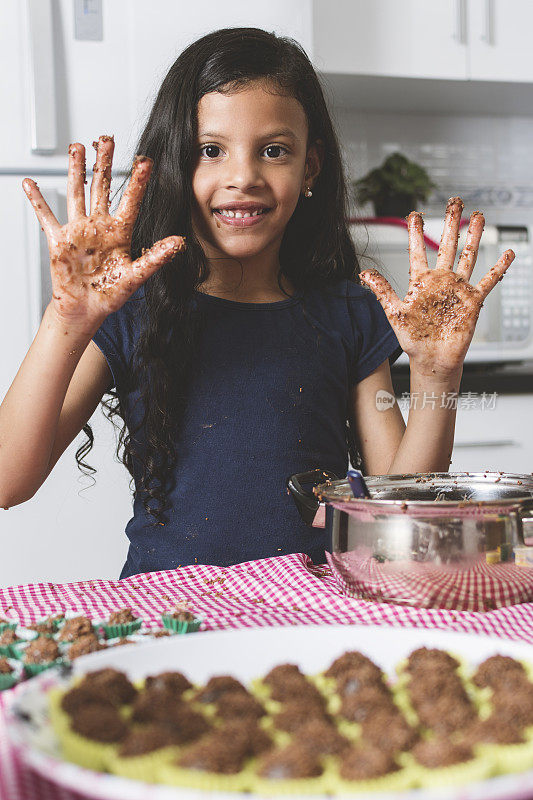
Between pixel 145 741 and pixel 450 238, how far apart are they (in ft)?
2.25

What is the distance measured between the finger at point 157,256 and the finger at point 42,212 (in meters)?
0.09

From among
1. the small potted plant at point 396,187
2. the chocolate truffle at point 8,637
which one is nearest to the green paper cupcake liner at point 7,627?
the chocolate truffle at point 8,637

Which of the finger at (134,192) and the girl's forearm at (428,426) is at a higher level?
the finger at (134,192)

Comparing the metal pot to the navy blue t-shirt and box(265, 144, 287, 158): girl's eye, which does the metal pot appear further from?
box(265, 144, 287, 158): girl's eye

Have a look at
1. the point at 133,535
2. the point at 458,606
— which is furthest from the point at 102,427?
the point at 458,606

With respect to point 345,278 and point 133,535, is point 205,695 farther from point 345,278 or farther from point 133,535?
point 345,278

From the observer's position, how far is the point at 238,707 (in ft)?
1.33

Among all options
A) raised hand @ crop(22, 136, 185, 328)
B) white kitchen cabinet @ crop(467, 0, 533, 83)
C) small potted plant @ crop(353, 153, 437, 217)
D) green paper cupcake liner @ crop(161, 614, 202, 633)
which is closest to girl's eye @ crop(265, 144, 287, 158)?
raised hand @ crop(22, 136, 185, 328)

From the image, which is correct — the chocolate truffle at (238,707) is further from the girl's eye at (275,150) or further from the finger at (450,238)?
the girl's eye at (275,150)

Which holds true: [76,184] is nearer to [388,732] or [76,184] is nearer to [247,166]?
[247,166]

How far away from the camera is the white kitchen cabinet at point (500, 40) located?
2295 millimetres

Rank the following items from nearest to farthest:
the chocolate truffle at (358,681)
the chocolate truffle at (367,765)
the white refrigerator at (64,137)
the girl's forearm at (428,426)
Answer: the chocolate truffle at (367,765)
the chocolate truffle at (358,681)
the girl's forearm at (428,426)
the white refrigerator at (64,137)

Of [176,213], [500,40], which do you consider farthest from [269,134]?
[500,40]

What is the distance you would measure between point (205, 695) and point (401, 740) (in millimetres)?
108
